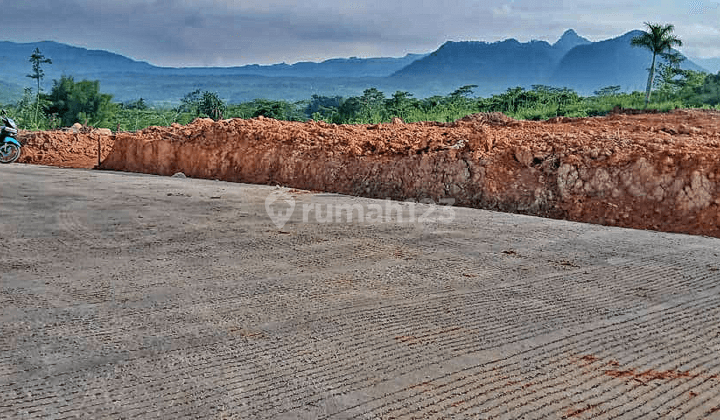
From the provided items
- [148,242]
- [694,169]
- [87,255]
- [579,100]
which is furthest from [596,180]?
[579,100]

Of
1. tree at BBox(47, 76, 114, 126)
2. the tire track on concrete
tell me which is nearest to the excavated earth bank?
the tire track on concrete

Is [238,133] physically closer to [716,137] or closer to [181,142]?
[181,142]

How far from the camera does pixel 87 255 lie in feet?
13.0

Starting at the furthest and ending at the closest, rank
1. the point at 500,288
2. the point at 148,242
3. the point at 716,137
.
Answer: the point at 716,137 → the point at 148,242 → the point at 500,288

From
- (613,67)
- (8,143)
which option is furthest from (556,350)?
(613,67)

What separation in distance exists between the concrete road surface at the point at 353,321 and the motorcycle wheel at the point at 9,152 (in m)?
6.87

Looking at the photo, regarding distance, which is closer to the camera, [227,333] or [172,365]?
[172,365]

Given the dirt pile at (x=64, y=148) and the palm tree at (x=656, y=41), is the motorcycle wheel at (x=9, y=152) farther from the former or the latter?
the palm tree at (x=656, y=41)

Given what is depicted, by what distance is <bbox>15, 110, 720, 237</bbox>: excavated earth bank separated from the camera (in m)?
5.90

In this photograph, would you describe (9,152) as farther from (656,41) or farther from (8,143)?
(656,41)

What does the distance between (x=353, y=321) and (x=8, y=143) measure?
1036cm

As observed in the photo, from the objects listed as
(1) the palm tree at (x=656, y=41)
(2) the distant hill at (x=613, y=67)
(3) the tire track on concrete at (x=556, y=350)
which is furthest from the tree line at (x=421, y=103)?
(2) the distant hill at (x=613, y=67)

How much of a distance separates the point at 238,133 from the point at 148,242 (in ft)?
17.2

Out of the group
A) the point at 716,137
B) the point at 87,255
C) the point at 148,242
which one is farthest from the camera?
the point at 716,137
